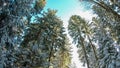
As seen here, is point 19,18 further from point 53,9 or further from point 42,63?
point 53,9

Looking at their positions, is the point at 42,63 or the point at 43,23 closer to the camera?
the point at 42,63

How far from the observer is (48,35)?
28938mm

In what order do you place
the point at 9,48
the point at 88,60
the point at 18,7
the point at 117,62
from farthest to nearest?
the point at 88,60, the point at 117,62, the point at 18,7, the point at 9,48

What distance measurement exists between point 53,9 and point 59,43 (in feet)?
16.8

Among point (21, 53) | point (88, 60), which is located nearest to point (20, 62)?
point (21, 53)

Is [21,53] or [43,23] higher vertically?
[43,23]

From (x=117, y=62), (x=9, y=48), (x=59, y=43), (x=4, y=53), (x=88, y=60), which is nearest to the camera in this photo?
(x=4, y=53)

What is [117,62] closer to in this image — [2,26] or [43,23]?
[43,23]

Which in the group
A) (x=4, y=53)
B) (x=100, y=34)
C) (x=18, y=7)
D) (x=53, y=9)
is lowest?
(x=4, y=53)

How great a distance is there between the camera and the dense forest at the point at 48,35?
652 inches

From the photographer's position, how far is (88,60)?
36906 millimetres

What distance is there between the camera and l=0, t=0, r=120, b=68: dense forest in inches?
652

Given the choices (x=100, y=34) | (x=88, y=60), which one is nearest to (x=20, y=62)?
(x=100, y=34)

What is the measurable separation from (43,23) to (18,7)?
421 inches
